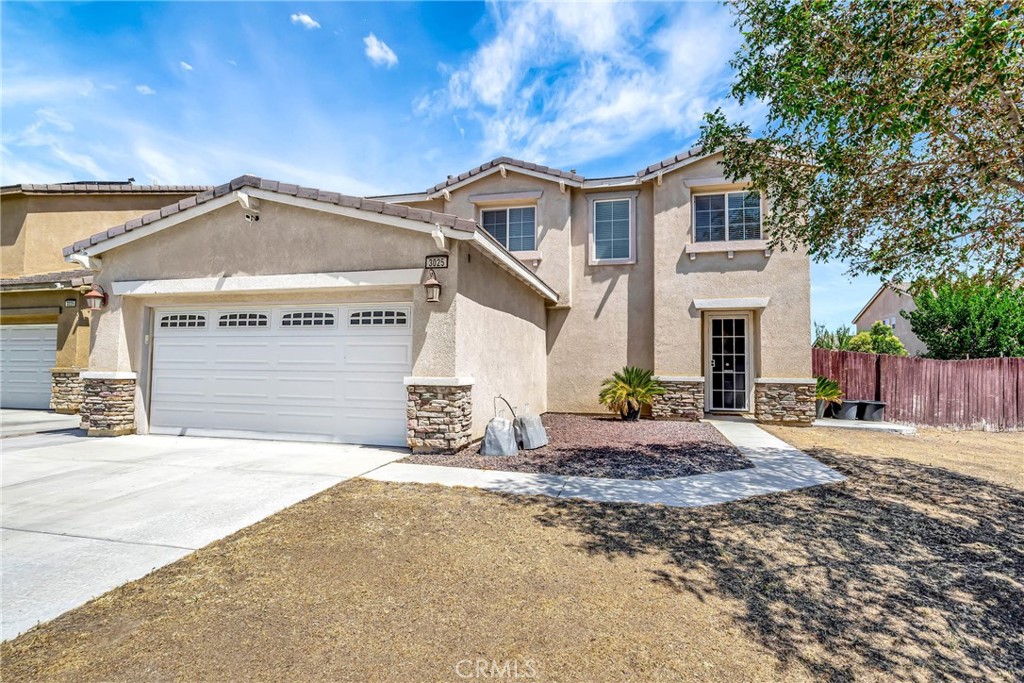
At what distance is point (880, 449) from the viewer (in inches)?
346

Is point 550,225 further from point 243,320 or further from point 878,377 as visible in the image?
point 878,377

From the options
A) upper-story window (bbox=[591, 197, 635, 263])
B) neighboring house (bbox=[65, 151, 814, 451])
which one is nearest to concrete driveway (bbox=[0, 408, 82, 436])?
neighboring house (bbox=[65, 151, 814, 451])

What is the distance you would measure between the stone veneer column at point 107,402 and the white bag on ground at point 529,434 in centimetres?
771

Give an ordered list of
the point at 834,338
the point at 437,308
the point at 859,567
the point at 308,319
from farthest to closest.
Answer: the point at 834,338
the point at 308,319
the point at 437,308
the point at 859,567

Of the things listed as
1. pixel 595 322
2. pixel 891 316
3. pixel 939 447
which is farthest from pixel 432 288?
pixel 891 316

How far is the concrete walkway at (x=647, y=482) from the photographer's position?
565cm

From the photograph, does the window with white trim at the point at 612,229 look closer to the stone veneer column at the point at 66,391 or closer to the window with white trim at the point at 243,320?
the window with white trim at the point at 243,320

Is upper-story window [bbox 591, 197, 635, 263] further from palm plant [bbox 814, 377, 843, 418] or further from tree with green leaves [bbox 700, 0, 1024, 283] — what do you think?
palm plant [bbox 814, 377, 843, 418]

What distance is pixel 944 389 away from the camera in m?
12.8

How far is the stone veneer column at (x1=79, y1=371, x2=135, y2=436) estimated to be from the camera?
29.6 feet

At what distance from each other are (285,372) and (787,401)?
37.9 feet

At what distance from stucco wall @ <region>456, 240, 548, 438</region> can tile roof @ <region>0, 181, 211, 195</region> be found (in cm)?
1230

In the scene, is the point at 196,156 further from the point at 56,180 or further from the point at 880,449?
the point at 880,449

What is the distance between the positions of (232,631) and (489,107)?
12080mm
